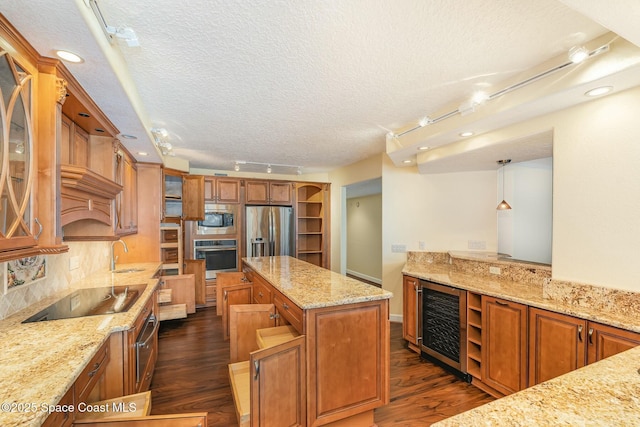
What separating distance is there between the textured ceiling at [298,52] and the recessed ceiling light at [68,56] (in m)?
0.04

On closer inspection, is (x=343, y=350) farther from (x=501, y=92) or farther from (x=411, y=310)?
(x=501, y=92)

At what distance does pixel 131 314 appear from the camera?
1721mm

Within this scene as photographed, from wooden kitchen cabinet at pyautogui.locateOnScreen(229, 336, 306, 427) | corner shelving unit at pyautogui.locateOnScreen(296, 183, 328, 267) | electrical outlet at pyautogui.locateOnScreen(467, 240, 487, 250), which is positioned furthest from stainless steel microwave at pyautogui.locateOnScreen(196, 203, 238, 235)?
electrical outlet at pyautogui.locateOnScreen(467, 240, 487, 250)

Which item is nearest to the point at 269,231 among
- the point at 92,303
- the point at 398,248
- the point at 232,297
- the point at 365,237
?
the point at 232,297

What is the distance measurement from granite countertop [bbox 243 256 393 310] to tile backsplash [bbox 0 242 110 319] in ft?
5.23

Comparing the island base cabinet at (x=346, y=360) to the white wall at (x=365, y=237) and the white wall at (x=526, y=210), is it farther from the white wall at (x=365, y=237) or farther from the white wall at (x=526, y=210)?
the white wall at (x=365, y=237)

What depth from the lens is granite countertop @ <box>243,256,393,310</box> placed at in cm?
183

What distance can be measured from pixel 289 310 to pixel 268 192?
3546 mm

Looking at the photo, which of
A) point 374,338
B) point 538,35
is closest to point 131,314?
point 374,338

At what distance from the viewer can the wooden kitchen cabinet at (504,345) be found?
2.05 m

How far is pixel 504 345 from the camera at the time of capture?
2170 mm

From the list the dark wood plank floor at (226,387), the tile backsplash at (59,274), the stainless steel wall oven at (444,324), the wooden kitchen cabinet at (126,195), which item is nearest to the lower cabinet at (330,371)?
the dark wood plank floor at (226,387)

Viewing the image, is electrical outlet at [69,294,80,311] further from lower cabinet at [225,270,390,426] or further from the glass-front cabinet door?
lower cabinet at [225,270,390,426]

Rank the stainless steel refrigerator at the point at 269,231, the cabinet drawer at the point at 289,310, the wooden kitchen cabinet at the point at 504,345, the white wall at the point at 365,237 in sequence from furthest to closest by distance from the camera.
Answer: the white wall at the point at 365,237, the stainless steel refrigerator at the point at 269,231, the wooden kitchen cabinet at the point at 504,345, the cabinet drawer at the point at 289,310
